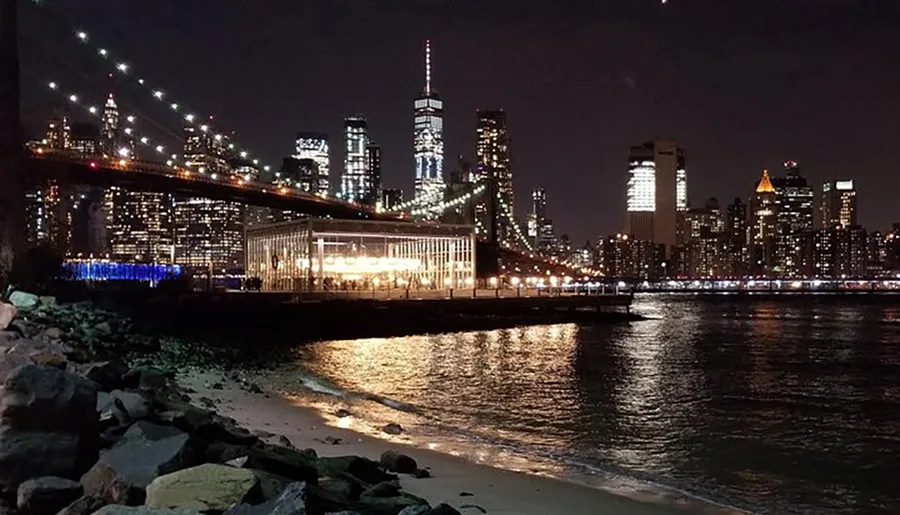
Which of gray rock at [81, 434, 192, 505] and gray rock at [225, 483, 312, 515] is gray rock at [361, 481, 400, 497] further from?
gray rock at [225, 483, 312, 515]

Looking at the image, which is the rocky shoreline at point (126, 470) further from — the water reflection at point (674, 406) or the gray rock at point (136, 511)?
the water reflection at point (674, 406)

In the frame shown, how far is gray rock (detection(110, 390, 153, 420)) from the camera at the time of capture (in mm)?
8445

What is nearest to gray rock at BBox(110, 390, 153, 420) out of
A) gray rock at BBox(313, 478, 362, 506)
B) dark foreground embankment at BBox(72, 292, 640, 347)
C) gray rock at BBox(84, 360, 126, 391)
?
gray rock at BBox(84, 360, 126, 391)

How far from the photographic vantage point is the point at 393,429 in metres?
14.9

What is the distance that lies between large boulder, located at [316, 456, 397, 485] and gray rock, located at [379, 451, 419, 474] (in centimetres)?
90

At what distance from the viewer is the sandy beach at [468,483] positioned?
9172 mm

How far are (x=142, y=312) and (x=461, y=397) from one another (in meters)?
24.5

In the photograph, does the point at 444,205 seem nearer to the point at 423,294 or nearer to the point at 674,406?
the point at 423,294

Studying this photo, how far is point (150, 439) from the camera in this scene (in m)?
7.02

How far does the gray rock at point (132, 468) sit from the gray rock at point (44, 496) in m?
0.14

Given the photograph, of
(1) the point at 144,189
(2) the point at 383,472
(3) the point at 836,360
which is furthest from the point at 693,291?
(2) the point at 383,472

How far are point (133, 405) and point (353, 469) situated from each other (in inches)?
90.5

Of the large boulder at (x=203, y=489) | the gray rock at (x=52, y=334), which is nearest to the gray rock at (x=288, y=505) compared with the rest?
the large boulder at (x=203, y=489)

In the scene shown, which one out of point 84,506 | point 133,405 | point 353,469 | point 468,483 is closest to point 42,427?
point 84,506
